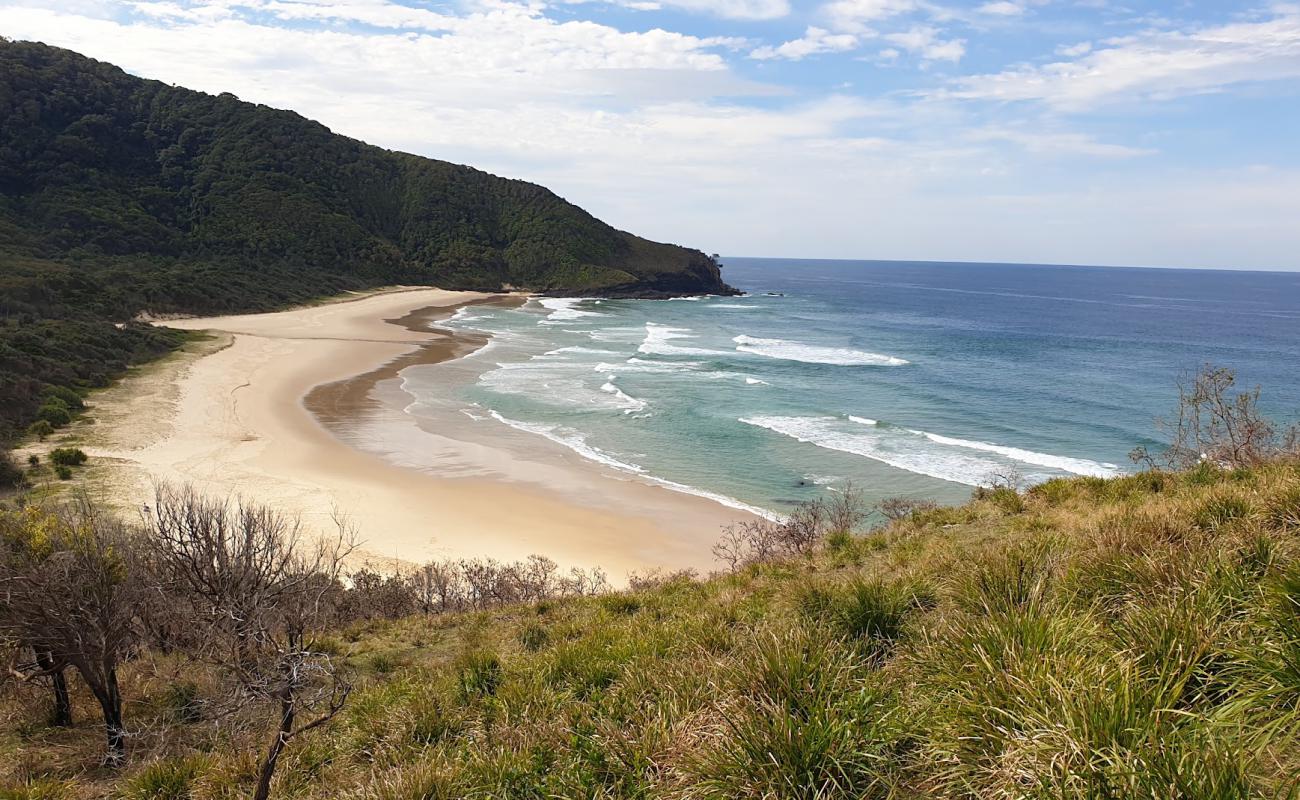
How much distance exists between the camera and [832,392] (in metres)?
38.8

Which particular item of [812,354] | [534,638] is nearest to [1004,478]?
[534,638]

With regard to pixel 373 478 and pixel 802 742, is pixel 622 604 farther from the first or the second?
pixel 373 478

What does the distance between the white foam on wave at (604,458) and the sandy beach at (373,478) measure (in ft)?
1.63

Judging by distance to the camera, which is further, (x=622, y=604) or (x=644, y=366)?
(x=644, y=366)

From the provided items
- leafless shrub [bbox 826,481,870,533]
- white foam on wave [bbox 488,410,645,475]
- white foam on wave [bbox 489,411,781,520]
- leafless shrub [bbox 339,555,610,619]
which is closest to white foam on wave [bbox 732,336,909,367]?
white foam on wave [bbox 488,410,645,475]

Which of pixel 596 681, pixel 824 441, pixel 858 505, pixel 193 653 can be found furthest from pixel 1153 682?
pixel 824 441

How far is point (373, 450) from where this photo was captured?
26312 mm

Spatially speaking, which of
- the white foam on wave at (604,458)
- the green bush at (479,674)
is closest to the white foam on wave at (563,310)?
the white foam on wave at (604,458)

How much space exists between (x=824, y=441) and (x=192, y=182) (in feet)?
315

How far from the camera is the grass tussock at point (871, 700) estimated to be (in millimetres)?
2959

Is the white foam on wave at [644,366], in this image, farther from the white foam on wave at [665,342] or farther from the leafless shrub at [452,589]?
the leafless shrub at [452,589]

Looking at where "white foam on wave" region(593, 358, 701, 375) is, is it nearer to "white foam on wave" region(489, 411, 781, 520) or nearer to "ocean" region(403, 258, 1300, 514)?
"ocean" region(403, 258, 1300, 514)

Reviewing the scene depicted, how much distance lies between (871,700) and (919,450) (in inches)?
1014

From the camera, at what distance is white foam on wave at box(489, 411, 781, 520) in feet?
72.6
